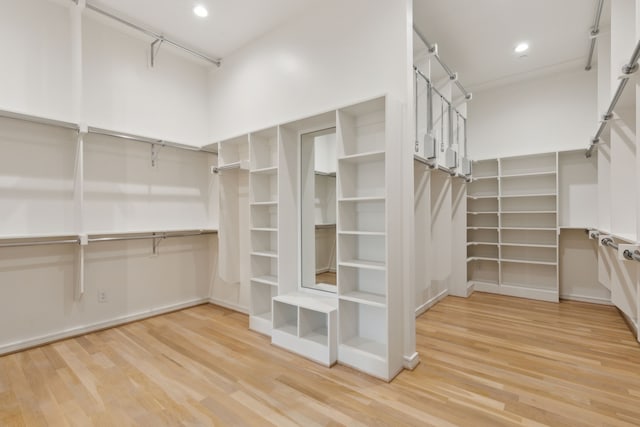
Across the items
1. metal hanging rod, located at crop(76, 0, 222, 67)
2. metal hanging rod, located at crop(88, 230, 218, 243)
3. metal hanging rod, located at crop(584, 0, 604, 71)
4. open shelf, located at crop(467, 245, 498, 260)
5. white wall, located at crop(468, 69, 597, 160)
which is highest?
metal hanging rod, located at crop(76, 0, 222, 67)

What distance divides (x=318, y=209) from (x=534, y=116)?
13.6ft

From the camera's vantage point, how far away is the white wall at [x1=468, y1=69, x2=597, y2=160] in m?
4.42

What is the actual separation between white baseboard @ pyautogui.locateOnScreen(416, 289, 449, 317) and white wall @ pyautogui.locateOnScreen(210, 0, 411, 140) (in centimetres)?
269

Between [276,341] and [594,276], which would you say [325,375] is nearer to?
[276,341]

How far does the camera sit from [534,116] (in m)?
4.75

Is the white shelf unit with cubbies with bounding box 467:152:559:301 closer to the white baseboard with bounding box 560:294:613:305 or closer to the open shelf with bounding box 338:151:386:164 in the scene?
the white baseboard with bounding box 560:294:613:305

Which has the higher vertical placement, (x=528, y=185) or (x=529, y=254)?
(x=528, y=185)

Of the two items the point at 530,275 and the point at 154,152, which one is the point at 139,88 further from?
the point at 530,275

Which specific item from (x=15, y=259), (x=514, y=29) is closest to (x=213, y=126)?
(x=15, y=259)

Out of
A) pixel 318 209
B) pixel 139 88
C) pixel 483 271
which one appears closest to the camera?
pixel 318 209

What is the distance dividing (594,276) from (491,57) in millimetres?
3570

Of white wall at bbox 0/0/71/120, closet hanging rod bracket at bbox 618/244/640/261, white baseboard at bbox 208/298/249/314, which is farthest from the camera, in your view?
white baseboard at bbox 208/298/249/314

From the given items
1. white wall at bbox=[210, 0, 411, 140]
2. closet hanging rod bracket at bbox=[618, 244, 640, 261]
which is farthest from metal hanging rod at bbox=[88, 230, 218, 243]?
closet hanging rod bracket at bbox=[618, 244, 640, 261]

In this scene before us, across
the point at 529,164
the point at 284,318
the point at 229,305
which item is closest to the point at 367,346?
the point at 284,318
